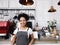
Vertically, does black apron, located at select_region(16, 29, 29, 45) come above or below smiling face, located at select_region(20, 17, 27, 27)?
below

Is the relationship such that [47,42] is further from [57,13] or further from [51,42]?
[57,13]

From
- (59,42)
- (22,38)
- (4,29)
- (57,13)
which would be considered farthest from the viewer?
(57,13)

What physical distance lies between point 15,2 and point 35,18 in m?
0.69

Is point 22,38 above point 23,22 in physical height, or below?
below

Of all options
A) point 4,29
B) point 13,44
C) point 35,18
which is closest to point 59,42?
point 13,44

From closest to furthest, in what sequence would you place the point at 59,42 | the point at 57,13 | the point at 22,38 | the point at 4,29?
the point at 22,38, the point at 59,42, the point at 4,29, the point at 57,13

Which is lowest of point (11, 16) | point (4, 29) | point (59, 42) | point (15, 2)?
point (59, 42)

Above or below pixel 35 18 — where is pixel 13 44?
below

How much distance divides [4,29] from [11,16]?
155cm

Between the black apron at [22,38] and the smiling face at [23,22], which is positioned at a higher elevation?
the smiling face at [23,22]

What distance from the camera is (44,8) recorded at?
13.9 feet

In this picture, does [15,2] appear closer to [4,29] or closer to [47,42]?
[4,29]

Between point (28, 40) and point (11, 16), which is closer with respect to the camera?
point (28, 40)

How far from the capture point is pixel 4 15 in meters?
4.25
